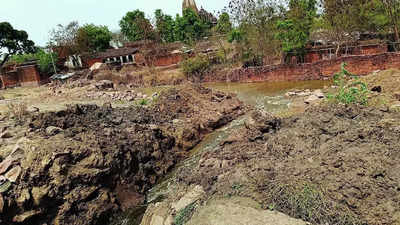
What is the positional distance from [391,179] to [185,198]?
349cm

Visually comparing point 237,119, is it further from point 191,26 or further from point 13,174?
point 191,26

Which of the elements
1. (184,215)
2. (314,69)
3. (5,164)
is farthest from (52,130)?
(314,69)

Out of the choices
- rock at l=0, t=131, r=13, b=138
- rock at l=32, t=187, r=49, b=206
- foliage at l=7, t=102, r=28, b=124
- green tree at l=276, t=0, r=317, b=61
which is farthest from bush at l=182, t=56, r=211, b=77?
rock at l=32, t=187, r=49, b=206

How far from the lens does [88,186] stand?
22.8 feet

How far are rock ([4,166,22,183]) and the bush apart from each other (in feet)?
70.4

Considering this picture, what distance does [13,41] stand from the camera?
40.1 meters

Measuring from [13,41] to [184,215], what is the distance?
4622cm

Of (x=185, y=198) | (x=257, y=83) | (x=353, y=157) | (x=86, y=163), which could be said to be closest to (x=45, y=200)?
(x=86, y=163)

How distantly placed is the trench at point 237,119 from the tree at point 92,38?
25.9 metres

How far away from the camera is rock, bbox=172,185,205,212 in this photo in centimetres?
502

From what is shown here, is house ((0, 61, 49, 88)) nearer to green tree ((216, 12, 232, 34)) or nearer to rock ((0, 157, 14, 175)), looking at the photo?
green tree ((216, 12, 232, 34))

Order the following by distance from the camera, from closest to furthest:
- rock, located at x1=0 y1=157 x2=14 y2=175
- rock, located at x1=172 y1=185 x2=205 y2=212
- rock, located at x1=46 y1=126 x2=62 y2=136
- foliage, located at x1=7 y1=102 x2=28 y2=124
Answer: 1. rock, located at x1=172 y1=185 x2=205 y2=212
2. rock, located at x1=0 y1=157 x2=14 y2=175
3. rock, located at x1=46 y1=126 x2=62 y2=136
4. foliage, located at x1=7 y1=102 x2=28 y2=124

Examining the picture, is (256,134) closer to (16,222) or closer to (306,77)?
(16,222)

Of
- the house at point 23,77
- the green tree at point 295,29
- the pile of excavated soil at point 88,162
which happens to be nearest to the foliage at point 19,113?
the pile of excavated soil at point 88,162
